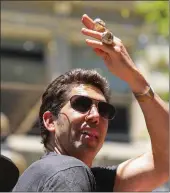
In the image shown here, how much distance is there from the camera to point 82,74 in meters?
2.89

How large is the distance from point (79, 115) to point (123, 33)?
14.9 meters

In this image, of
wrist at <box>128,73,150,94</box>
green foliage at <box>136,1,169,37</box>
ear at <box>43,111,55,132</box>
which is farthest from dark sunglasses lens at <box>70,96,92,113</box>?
green foliage at <box>136,1,169,37</box>

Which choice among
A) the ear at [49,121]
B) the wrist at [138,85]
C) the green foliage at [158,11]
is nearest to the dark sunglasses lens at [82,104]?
the ear at [49,121]

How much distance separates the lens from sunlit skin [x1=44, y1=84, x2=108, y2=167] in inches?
107

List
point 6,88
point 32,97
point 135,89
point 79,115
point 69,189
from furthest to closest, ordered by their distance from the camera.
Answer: point 32,97, point 6,88, point 79,115, point 135,89, point 69,189

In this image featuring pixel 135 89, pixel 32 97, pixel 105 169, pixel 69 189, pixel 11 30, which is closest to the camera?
pixel 69 189

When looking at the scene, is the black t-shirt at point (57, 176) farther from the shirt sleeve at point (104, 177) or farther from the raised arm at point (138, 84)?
the raised arm at point (138, 84)

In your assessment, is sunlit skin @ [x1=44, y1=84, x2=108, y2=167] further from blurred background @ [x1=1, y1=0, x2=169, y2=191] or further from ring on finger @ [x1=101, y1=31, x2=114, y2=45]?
blurred background @ [x1=1, y1=0, x2=169, y2=191]

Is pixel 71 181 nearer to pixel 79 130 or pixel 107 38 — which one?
pixel 79 130

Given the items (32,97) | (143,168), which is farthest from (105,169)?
(32,97)

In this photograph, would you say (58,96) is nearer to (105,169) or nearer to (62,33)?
(105,169)

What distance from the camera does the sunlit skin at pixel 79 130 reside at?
2717 millimetres

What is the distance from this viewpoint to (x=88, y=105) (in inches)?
108

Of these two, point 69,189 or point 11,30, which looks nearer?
point 69,189
